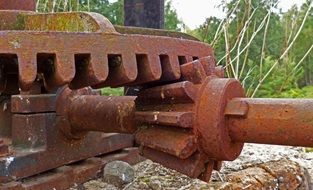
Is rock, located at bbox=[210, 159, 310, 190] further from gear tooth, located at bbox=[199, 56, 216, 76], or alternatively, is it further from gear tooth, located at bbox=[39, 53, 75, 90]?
gear tooth, located at bbox=[39, 53, 75, 90]

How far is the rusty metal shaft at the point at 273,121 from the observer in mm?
956

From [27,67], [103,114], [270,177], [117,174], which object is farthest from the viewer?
[270,177]

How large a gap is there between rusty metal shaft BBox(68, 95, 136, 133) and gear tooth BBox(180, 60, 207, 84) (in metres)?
0.13

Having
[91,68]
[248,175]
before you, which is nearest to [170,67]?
[91,68]

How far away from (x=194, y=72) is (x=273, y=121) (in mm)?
201

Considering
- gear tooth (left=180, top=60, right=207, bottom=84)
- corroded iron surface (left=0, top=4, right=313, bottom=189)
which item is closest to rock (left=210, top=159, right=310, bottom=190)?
corroded iron surface (left=0, top=4, right=313, bottom=189)

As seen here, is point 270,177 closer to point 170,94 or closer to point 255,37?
point 170,94

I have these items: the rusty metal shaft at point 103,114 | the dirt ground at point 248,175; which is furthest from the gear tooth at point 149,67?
the dirt ground at point 248,175

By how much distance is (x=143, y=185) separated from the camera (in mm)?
1683

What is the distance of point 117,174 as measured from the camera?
168 centimetres

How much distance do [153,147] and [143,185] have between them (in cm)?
59

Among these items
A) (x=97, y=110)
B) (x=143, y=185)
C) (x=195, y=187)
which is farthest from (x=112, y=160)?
(x=97, y=110)

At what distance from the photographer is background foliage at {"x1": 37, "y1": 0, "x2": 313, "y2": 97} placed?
10.9 feet

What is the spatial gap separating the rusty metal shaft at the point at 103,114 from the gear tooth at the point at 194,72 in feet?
0.42
